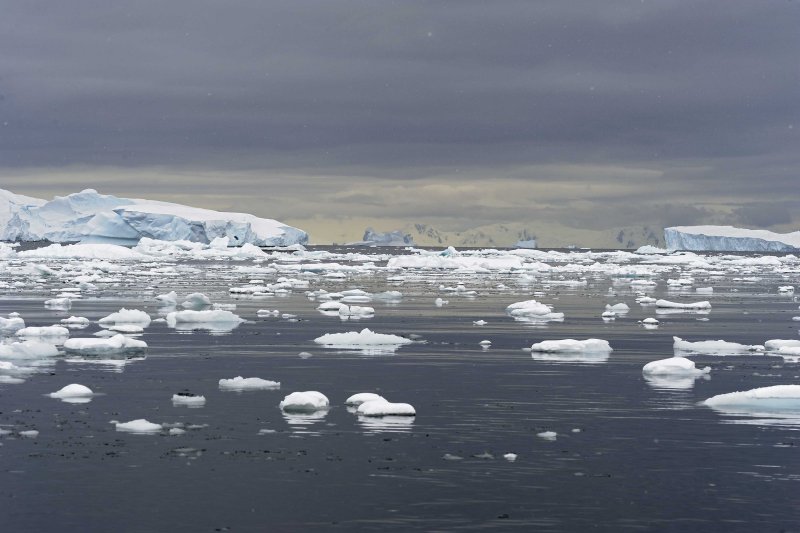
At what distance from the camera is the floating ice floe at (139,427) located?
11.6 m

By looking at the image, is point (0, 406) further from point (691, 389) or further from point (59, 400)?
point (691, 389)

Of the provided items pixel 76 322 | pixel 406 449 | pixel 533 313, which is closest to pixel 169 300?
pixel 76 322

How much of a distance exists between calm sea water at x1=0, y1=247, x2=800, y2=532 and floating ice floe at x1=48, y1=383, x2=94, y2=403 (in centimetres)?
25

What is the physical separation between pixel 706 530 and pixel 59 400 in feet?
26.7

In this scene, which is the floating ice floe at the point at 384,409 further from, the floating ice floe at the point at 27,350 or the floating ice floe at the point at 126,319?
the floating ice floe at the point at 126,319

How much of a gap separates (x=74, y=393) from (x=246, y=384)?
2.18 m

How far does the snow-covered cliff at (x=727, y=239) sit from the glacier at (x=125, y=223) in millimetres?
46928

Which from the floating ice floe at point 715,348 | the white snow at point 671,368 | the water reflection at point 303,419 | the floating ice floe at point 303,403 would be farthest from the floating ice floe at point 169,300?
the water reflection at point 303,419

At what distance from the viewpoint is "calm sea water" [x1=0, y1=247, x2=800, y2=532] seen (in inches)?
336

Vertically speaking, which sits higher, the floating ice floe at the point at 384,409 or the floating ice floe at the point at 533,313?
the floating ice floe at the point at 533,313

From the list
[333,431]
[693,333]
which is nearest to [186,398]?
[333,431]

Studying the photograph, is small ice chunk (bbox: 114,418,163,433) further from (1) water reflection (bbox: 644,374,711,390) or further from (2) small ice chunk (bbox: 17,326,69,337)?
(2) small ice chunk (bbox: 17,326,69,337)

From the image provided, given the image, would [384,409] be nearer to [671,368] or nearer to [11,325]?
[671,368]

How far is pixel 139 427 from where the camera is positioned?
1166cm
